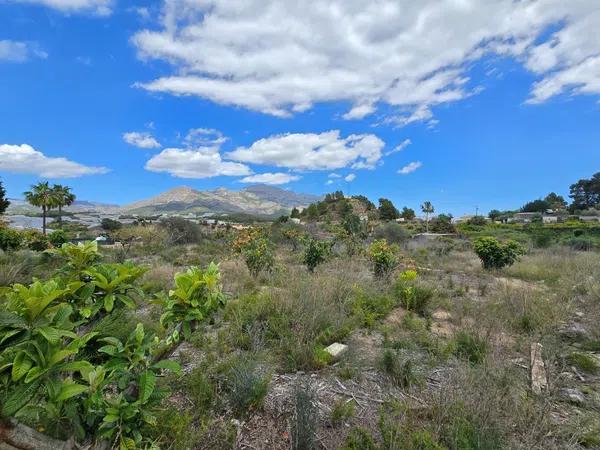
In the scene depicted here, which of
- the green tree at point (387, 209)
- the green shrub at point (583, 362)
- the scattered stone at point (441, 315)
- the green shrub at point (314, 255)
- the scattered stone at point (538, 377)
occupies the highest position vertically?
the green tree at point (387, 209)

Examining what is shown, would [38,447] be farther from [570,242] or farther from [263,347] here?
[570,242]

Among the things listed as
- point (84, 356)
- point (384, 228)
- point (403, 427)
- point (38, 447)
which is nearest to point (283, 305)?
point (403, 427)

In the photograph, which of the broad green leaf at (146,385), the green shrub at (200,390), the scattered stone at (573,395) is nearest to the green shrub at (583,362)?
the scattered stone at (573,395)

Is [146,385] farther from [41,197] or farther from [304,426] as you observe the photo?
[41,197]

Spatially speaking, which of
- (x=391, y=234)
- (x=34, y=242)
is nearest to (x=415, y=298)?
(x=34, y=242)

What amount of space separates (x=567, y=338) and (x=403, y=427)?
4200mm

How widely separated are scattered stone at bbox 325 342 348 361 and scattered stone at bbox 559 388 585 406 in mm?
2081

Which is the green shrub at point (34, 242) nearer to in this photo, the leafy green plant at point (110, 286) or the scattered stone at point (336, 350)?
the scattered stone at point (336, 350)

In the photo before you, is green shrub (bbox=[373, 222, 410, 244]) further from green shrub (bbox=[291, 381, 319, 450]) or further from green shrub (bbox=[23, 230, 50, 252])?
green shrub (bbox=[291, 381, 319, 450])

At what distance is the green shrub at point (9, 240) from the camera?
15680mm

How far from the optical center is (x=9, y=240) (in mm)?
15898

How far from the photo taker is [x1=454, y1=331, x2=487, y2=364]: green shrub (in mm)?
3732

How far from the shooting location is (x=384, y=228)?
2945 centimetres

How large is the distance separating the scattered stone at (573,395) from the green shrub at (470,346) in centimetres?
71
